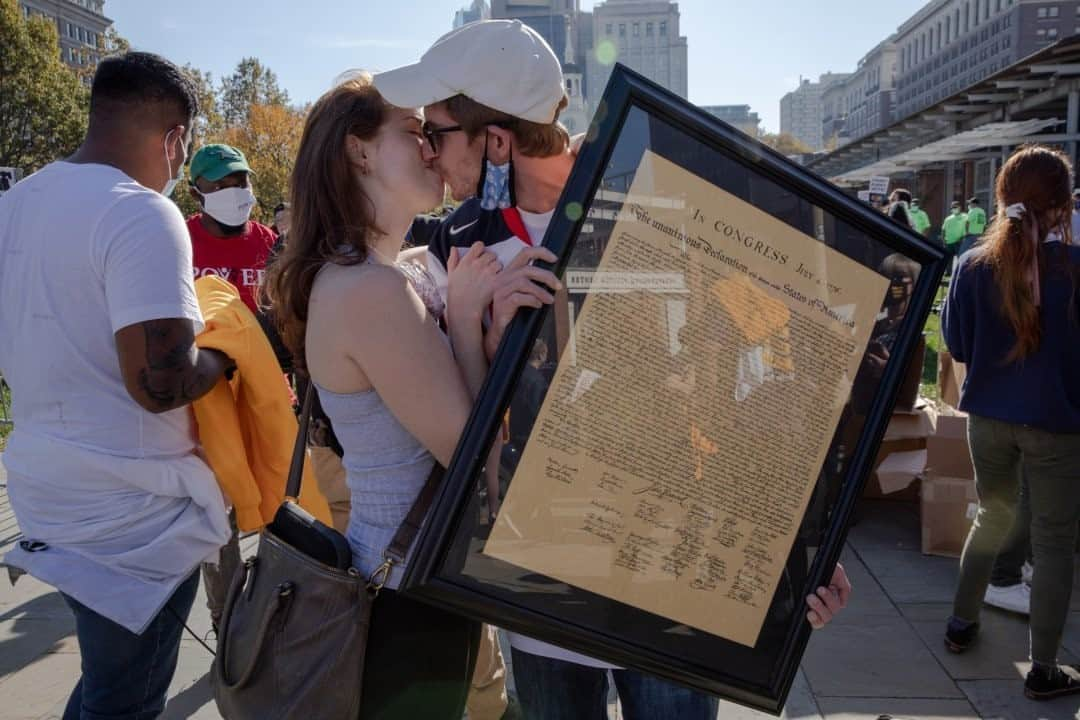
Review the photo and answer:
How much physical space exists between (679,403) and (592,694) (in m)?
0.75

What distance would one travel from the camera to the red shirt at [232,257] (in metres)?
4.19

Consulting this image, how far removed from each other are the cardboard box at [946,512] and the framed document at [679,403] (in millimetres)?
3741

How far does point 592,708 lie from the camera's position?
5.65 feet

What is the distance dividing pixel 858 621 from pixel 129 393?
11.1 ft

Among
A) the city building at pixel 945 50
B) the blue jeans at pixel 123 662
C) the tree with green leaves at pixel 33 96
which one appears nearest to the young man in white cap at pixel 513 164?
the blue jeans at pixel 123 662

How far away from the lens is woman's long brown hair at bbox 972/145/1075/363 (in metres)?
3.22

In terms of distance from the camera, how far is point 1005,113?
30.2 m

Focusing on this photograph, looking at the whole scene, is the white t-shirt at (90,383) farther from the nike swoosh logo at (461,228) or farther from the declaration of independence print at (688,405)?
the declaration of independence print at (688,405)

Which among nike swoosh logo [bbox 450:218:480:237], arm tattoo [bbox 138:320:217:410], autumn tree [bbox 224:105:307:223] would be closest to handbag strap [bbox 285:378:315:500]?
arm tattoo [bbox 138:320:217:410]

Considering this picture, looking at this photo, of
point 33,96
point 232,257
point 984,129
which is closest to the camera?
point 232,257

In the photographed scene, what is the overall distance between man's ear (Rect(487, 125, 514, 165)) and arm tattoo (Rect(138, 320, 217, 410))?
795 mm

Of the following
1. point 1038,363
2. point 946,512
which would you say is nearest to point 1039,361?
point 1038,363

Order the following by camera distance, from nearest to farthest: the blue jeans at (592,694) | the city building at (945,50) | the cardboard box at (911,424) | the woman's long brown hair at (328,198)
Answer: the woman's long brown hair at (328,198), the blue jeans at (592,694), the cardboard box at (911,424), the city building at (945,50)

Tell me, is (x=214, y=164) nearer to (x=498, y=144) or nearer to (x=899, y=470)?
(x=498, y=144)
